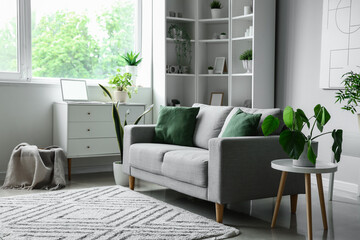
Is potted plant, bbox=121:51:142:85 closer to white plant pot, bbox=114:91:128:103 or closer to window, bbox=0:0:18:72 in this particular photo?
white plant pot, bbox=114:91:128:103

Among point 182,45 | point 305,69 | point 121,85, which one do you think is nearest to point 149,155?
point 121,85

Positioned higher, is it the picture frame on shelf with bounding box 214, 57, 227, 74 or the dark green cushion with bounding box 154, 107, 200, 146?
the picture frame on shelf with bounding box 214, 57, 227, 74

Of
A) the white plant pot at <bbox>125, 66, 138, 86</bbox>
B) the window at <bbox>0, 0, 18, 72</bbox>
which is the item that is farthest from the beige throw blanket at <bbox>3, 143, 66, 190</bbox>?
the white plant pot at <bbox>125, 66, 138, 86</bbox>

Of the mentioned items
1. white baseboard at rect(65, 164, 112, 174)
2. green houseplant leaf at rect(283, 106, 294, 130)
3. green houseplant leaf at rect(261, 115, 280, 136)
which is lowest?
white baseboard at rect(65, 164, 112, 174)

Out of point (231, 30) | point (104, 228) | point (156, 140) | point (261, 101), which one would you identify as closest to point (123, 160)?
point (156, 140)

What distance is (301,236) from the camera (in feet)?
9.35

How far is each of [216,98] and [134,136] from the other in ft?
5.66

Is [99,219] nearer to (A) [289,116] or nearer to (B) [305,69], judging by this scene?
(A) [289,116]

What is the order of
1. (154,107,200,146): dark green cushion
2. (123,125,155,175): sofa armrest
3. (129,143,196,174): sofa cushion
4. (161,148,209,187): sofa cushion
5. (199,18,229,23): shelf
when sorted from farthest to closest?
(199,18,229,23): shelf, (123,125,155,175): sofa armrest, (154,107,200,146): dark green cushion, (129,143,196,174): sofa cushion, (161,148,209,187): sofa cushion

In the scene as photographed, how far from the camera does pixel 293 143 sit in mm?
2674

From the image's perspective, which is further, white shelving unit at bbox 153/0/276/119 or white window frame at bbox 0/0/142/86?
white shelving unit at bbox 153/0/276/119

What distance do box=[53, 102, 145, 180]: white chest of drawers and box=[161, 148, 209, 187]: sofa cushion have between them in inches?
48.5

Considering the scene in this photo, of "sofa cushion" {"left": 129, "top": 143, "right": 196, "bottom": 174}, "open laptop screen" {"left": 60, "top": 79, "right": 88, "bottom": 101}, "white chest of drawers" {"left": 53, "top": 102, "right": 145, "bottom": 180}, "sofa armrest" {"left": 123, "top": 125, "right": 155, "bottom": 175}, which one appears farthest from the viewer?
"open laptop screen" {"left": 60, "top": 79, "right": 88, "bottom": 101}

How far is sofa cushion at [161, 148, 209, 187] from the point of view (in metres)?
3.14
